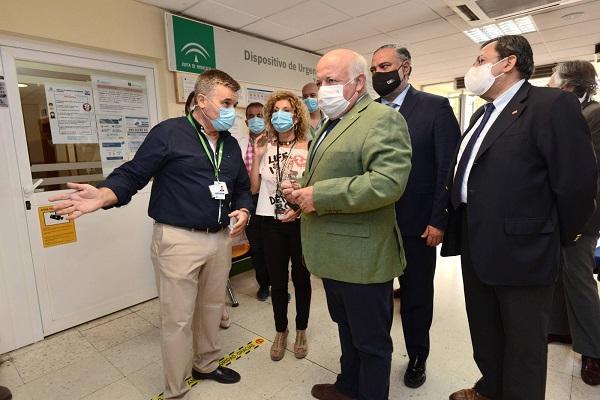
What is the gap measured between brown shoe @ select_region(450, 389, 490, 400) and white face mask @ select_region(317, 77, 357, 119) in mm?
1506

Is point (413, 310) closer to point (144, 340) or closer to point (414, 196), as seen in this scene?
point (414, 196)

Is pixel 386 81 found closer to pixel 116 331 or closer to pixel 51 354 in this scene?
pixel 116 331

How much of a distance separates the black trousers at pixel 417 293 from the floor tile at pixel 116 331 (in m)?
1.93

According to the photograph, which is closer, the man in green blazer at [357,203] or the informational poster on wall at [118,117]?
the man in green blazer at [357,203]

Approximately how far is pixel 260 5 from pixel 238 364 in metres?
2.88

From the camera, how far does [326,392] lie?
181cm

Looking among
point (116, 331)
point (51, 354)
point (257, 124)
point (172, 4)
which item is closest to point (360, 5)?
point (257, 124)

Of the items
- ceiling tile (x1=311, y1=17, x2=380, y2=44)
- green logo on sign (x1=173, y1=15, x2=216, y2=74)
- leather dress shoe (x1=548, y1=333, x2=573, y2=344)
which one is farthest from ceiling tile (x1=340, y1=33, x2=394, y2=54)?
leather dress shoe (x1=548, y1=333, x2=573, y2=344)

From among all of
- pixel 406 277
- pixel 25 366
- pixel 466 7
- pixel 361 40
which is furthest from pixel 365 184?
pixel 361 40

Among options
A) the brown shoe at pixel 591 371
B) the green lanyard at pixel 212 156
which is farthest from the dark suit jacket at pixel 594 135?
the green lanyard at pixel 212 156

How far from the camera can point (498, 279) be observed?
1.35 meters

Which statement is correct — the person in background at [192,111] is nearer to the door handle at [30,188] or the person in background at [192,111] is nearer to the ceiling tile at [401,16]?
the door handle at [30,188]

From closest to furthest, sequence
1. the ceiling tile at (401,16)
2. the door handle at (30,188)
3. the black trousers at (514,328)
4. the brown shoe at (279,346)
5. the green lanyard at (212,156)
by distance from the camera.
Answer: the black trousers at (514,328) → the green lanyard at (212,156) → the brown shoe at (279,346) → the door handle at (30,188) → the ceiling tile at (401,16)

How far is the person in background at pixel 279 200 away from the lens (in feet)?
6.81
